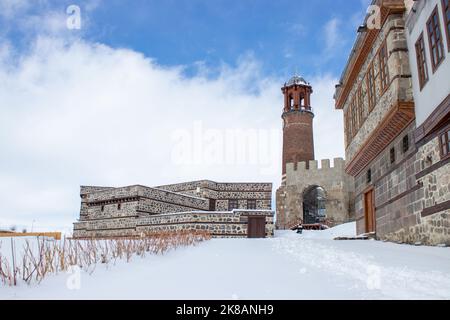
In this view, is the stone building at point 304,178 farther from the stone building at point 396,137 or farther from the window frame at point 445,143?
the window frame at point 445,143

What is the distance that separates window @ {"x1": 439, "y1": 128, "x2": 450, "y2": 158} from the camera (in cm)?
719

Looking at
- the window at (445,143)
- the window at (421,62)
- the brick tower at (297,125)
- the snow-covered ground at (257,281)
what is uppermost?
the brick tower at (297,125)

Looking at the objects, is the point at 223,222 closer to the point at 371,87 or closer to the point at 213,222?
the point at 213,222

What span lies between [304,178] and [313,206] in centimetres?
486

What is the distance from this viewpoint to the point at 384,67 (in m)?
9.84

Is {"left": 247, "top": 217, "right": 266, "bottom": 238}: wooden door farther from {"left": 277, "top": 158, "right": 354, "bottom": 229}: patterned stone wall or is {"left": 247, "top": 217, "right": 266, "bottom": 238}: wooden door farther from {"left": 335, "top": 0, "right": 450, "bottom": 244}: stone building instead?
{"left": 335, "top": 0, "right": 450, "bottom": 244}: stone building

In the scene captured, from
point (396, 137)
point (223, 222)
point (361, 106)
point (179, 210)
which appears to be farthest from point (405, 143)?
point (179, 210)

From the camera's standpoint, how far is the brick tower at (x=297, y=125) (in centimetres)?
Answer: 3228

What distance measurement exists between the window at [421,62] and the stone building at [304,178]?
69.1 feet

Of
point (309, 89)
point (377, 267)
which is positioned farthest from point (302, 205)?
point (377, 267)

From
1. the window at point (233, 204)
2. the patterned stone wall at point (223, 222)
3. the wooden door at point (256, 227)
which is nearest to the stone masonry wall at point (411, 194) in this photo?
the wooden door at point (256, 227)

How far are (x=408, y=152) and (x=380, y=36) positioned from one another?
3.36 m

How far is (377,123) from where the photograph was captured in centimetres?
1026
